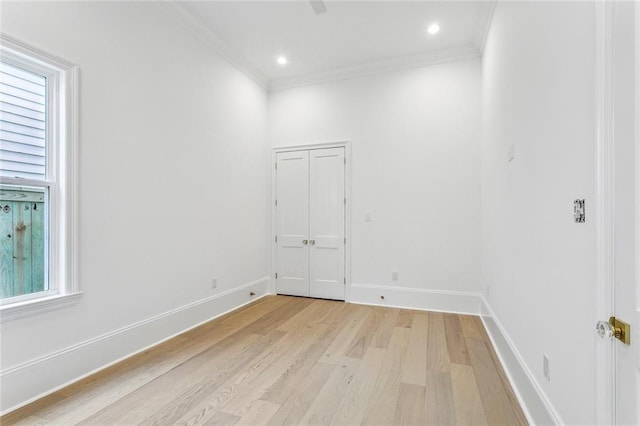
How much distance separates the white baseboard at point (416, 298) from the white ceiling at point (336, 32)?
3.04 m

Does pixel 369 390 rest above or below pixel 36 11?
below

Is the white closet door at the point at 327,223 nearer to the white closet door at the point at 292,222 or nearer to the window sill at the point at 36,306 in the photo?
the white closet door at the point at 292,222

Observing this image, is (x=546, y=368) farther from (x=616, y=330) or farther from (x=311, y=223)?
(x=311, y=223)

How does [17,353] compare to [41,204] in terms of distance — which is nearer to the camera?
[17,353]

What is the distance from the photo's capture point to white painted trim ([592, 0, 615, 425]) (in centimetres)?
103

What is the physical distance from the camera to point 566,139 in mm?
1385

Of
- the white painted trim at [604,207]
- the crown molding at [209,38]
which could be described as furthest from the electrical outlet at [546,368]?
the crown molding at [209,38]

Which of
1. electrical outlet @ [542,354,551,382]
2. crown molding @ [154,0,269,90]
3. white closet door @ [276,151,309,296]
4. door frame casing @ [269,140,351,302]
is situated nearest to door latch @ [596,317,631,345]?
electrical outlet @ [542,354,551,382]

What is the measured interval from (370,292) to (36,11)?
13.8 feet

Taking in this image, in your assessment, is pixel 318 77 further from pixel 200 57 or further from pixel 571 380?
pixel 571 380

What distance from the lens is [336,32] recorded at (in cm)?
347

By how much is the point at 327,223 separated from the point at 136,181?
99.0 inches

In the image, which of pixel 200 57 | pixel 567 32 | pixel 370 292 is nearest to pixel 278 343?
pixel 370 292

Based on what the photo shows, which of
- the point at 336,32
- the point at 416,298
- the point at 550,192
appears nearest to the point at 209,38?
the point at 336,32
